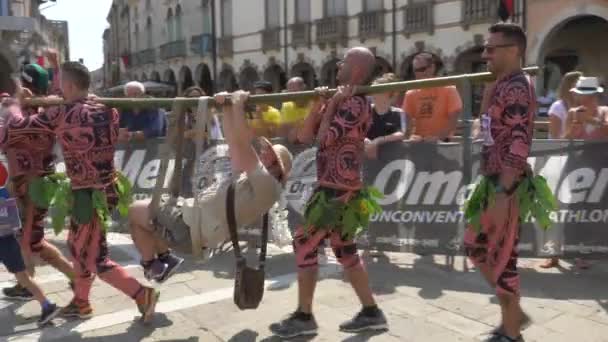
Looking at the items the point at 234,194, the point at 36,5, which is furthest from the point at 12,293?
the point at 36,5

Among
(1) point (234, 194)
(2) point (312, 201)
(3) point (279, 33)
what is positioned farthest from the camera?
(3) point (279, 33)

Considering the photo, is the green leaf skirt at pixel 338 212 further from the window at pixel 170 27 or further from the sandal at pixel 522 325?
the window at pixel 170 27

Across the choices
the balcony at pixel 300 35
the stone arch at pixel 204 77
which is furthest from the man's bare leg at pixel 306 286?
the stone arch at pixel 204 77

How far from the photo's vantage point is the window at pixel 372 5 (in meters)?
22.7

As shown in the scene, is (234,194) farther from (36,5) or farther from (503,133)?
(36,5)

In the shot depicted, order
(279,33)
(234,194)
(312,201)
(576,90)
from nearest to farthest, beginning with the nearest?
(234,194)
(312,201)
(576,90)
(279,33)

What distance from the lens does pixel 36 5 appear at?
109 ft

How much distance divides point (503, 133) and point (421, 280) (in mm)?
2145

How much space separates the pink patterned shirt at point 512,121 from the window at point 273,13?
25038mm

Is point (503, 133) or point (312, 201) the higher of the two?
point (503, 133)

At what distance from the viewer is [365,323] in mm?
3828

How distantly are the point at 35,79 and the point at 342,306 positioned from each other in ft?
8.92

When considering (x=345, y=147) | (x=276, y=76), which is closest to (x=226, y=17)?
(x=276, y=76)

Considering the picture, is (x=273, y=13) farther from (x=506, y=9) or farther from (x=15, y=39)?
(x=506, y=9)
